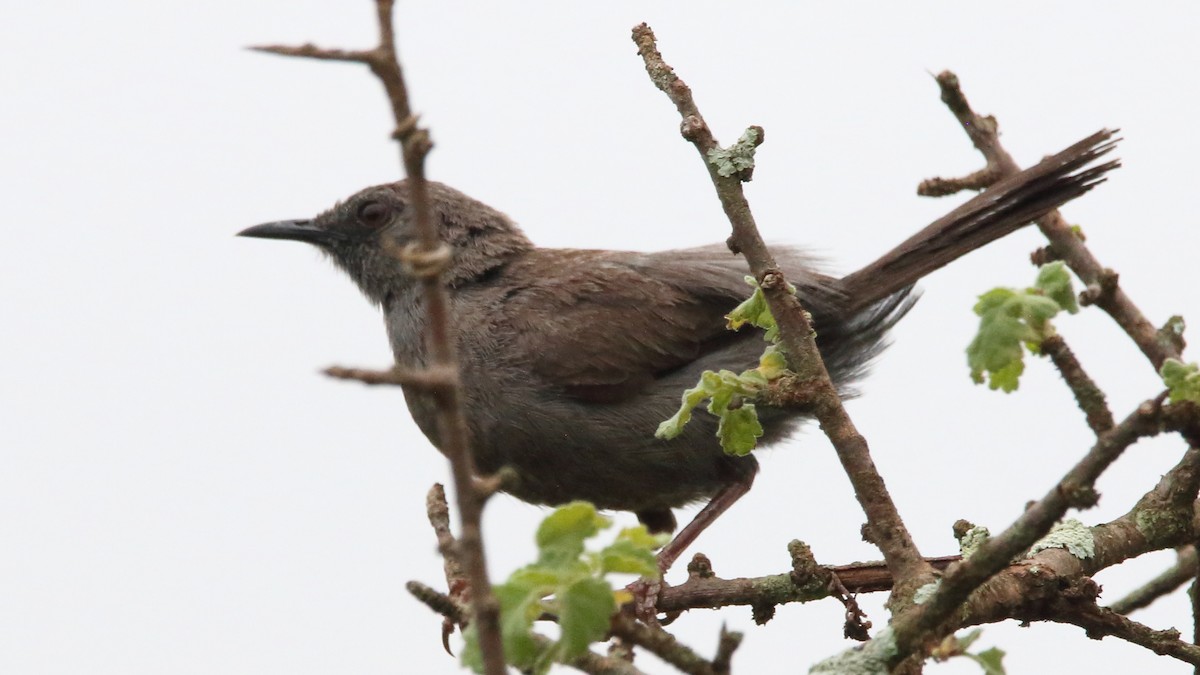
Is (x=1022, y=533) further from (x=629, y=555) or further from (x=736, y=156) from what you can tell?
(x=736, y=156)

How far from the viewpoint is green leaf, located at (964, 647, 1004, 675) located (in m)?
2.46

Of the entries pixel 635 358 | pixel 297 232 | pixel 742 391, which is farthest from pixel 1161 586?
pixel 297 232

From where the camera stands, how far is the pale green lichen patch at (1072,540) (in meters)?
3.72

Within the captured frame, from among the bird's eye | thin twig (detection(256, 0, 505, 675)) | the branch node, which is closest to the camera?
thin twig (detection(256, 0, 505, 675))

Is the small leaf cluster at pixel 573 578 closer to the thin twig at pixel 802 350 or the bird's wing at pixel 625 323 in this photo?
the thin twig at pixel 802 350

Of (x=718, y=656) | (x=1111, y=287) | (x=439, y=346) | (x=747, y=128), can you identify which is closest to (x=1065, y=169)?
(x=1111, y=287)

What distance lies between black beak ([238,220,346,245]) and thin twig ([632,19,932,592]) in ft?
13.3

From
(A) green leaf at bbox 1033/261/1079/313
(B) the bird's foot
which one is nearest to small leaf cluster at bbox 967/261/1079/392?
(A) green leaf at bbox 1033/261/1079/313

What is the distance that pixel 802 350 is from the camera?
3.20m

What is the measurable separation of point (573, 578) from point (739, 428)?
1.23m

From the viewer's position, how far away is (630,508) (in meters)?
6.16

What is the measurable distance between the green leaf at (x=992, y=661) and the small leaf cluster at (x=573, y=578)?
693 mm

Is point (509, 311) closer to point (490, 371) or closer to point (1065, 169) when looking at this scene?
point (490, 371)

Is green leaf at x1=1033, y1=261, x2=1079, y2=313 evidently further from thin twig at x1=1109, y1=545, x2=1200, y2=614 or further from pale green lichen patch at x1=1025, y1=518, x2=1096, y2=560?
thin twig at x1=1109, y1=545, x2=1200, y2=614
